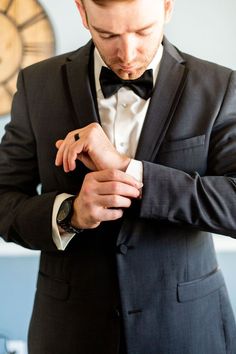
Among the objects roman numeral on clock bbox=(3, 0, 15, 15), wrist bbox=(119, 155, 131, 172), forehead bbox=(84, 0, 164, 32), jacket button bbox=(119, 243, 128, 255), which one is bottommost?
jacket button bbox=(119, 243, 128, 255)

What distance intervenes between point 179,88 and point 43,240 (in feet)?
1.54

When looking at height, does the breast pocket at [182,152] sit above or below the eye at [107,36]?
below

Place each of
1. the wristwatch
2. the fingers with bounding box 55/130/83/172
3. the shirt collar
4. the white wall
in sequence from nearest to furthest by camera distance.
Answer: the fingers with bounding box 55/130/83/172, the wristwatch, the shirt collar, the white wall

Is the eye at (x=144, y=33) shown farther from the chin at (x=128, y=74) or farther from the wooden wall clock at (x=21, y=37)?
the wooden wall clock at (x=21, y=37)

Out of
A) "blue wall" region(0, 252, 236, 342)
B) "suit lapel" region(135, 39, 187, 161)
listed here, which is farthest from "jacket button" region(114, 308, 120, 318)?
"blue wall" region(0, 252, 236, 342)

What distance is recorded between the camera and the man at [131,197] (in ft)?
3.30

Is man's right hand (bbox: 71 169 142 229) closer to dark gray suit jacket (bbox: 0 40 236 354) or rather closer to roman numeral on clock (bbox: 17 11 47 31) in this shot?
dark gray suit jacket (bbox: 0 40 236 354)

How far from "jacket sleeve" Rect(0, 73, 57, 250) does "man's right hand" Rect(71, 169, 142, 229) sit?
138mm

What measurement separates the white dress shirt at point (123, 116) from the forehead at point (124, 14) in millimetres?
189

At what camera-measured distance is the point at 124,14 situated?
966 millimetres

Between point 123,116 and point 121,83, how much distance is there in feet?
0.26

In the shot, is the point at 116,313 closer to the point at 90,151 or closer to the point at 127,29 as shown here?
the point at 90,151

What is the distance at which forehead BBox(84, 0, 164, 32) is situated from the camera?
3.15 ft

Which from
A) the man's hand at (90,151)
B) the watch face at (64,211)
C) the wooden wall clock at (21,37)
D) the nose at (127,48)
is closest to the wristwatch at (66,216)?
the watch face at (64,211)
